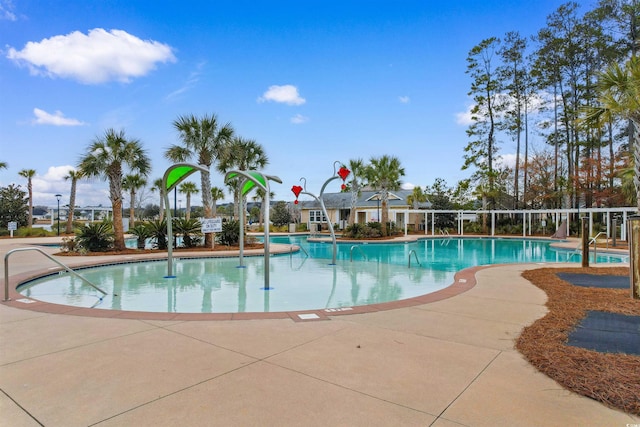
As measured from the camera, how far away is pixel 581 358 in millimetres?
3395

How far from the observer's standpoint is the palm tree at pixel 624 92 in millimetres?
8895

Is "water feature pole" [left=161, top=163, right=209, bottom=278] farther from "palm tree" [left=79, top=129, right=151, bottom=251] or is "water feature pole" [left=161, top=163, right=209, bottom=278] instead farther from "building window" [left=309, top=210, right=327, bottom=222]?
"building window" [left=309, top=210, right=327, bottom=222]

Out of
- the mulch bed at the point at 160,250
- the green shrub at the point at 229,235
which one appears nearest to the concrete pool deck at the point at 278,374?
the mulch bed at the point at 160,250

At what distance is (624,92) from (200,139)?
1530 centimetres

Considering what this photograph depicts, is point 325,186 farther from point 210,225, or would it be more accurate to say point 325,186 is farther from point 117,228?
point 117,228

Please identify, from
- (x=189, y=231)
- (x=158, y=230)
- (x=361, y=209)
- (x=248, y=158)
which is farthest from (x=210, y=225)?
(x=361, y=209)

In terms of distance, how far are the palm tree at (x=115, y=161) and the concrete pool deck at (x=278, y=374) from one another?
11.5 meters

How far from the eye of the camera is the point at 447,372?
10.6 ft

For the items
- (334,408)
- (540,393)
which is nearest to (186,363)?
(334,408)

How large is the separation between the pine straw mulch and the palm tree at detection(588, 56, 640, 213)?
224 inches

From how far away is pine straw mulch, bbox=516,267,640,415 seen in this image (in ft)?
9.00

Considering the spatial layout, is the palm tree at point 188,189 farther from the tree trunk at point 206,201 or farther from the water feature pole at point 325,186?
the water feature pole at point 325,186

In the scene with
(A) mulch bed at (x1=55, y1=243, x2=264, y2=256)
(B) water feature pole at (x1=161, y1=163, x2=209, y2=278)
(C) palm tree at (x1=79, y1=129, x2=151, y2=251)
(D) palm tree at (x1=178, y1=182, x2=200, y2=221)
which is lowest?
(A) mulch bed at (x1=55, y1=243, x2=264, y2=256)

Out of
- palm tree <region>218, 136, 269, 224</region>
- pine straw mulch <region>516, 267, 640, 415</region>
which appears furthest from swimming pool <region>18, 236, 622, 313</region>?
palm tree <region>218, 136, 269, 224</region>
